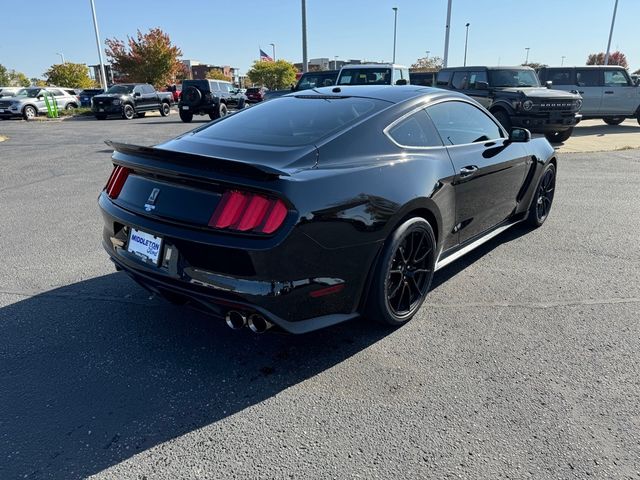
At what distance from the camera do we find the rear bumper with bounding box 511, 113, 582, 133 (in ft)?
38.9

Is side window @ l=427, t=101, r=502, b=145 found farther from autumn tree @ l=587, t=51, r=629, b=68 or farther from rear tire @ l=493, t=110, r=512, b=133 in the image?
autumn tree @ l=587, t=51, r=629, b=68

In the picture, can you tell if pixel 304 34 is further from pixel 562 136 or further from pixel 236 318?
pixel 236 318

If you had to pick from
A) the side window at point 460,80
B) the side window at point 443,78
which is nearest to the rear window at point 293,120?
the side window at point 460,80

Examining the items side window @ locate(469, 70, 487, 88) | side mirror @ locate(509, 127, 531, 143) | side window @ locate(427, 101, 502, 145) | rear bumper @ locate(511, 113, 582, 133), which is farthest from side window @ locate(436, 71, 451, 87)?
side window @ locate(427, 101, 502, 145)

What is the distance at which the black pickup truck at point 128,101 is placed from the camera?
23.9 meters

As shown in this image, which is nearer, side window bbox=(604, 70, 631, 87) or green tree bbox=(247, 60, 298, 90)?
side window bbox=(604, 70, 631, 87)

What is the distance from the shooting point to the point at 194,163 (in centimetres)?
262

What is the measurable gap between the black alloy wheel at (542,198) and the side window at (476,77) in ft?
27.8

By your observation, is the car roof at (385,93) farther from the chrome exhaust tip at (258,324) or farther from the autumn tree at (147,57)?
the autumn tree at (147,57)

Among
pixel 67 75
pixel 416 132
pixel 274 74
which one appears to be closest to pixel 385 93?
pixel 416 132

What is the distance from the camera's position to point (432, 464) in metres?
2.16

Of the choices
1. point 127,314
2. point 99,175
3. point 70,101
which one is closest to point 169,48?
point 70,101

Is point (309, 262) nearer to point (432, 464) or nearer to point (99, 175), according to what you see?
point (432, 464)

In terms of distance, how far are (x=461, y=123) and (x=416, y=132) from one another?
2.61 feet
